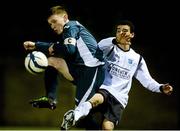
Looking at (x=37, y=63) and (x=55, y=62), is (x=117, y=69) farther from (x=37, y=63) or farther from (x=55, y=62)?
(x=37, y=63)

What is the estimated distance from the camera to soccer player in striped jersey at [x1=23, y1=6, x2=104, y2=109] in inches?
330

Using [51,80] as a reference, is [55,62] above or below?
above

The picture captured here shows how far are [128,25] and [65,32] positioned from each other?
91 cm

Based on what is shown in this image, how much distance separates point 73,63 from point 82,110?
70 centimetres

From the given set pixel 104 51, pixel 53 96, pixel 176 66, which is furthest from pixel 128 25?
pixel 176 66

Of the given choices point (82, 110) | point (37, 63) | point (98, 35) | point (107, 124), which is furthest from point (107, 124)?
point (98, 35)

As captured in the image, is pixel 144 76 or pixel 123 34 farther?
pixel 144 76

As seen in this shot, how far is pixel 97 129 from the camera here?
867cm

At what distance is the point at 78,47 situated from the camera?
8.38 m

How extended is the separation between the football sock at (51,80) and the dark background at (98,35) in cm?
700

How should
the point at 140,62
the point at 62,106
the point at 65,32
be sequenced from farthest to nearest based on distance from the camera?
1. the point at 62,106
2. the point at 140,62
3. the point at 65,32

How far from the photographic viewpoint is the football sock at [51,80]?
841 centimetres

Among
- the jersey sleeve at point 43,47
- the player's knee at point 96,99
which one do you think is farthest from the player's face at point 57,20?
the player's knee at point 96,99

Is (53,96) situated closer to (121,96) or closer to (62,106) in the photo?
(121,96)
